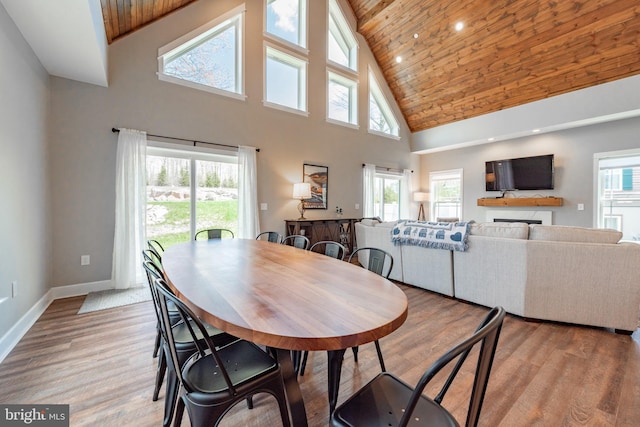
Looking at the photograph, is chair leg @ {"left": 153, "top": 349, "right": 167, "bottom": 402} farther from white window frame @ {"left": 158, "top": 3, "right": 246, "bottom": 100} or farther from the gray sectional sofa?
white window frame @ {"left": 158, "top": 3, "right": 246, "bottom": 100}

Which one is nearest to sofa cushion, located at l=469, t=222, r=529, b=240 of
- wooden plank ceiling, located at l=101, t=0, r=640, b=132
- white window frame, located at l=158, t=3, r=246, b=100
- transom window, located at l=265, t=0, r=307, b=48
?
wooden plank ceiling, located at l=101, t=0, r=640, b=132

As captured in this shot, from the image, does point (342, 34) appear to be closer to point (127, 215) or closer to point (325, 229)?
point (325, 229)

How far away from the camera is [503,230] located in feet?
9.49

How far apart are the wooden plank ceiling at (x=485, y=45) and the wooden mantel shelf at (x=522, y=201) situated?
1.92 metres

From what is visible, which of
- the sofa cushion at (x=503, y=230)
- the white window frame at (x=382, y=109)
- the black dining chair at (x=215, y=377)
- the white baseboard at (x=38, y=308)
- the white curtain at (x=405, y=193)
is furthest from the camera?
the white curtain at (x=405, y=193)

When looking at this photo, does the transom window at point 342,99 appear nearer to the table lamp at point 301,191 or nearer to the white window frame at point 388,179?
the white window frame at point 388,179

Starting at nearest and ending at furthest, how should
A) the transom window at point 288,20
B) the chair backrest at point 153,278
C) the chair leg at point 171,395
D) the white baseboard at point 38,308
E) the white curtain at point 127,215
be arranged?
1. the chair backrest at point 153,278
2. the chair leg at point 171,395
3. the white baseboard at point 38,308
4. the white curtain at point 127,215
5. the transom window at point 288,20

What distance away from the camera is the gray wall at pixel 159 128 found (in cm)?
Answer: 324

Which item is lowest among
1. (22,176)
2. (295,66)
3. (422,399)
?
(422,399)

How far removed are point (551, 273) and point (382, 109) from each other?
535 centimetres


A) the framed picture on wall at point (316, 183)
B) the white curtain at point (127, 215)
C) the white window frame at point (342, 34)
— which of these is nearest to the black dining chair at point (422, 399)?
the white curtain at point (127, 215)

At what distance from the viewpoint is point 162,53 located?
379 cm

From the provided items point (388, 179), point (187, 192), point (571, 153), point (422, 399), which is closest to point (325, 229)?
point (187, 192)

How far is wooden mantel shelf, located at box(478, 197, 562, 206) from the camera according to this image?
529 centimetres
